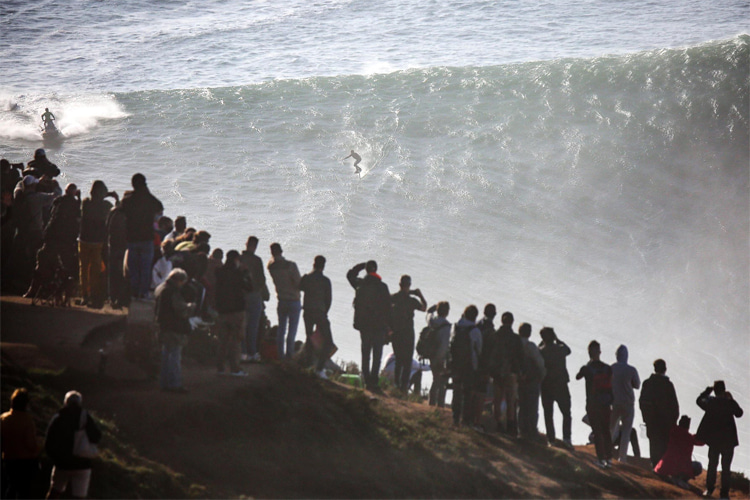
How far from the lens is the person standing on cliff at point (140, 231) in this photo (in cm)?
1139

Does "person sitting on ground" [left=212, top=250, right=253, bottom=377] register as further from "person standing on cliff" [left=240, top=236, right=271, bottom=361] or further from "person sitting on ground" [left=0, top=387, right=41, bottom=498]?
"person sitting on ground" [left=0, top=387, right=41, bottom=498]

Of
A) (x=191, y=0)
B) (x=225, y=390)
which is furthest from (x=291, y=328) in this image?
(x=191, y=0)

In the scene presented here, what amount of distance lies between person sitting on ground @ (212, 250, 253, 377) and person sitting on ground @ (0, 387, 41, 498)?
366cm

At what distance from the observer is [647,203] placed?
3119 centimetres

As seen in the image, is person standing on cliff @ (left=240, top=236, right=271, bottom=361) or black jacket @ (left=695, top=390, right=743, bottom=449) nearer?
person standing on cliff @ (left=240, top=236, right=271, bottom=361)

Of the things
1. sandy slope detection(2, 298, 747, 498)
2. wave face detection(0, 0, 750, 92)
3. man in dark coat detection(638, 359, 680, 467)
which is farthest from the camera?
wave face detection(0, 0, 750, 92)

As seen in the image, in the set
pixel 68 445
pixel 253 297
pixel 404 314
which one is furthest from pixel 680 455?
pixel 68 445

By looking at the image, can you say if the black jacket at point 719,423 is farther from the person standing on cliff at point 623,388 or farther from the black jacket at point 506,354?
the black jacket at point 506,354

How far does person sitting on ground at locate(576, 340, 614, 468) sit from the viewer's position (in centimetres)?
1181

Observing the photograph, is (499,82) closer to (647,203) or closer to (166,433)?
(647,203)

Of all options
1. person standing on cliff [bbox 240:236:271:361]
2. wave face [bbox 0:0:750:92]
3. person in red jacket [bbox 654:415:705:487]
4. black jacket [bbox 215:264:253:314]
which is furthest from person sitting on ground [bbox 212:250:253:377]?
wave face [bbox 0:0:750:92]

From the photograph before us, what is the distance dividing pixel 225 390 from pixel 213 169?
24323 millimetres

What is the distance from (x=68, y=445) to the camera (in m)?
7.18

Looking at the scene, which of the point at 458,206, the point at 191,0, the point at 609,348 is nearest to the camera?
the point at 609,348
